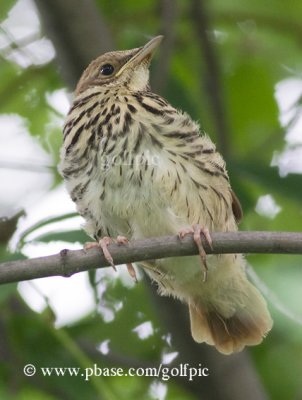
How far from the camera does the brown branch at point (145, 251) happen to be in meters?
4.46

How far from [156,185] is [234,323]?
40.8 inches

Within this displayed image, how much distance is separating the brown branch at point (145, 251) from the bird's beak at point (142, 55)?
172 cm

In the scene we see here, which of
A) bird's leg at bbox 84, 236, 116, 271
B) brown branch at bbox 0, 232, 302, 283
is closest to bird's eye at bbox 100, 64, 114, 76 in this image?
bird's leg at bbox 84, 236, 116, 271

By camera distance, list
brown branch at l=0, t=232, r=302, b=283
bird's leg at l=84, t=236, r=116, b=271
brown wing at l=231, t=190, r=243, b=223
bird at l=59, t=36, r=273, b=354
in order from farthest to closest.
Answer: brown wing at l=231, t=190, r=243, b=223, bird at l=59, t=36, r=273, b=354, bird's leg at l=84, t=236, r=116, b=271, brown branch at l=0, t=232, r=302, b=283

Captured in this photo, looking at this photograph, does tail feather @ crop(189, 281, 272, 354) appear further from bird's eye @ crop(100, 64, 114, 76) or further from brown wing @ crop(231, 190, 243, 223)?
bird's eye @ crop(100, 64, 114, 76)

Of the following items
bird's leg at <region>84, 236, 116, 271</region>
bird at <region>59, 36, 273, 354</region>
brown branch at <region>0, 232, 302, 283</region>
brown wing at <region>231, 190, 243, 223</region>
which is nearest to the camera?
brown branch at <region>0, 232, 302, 283</region>

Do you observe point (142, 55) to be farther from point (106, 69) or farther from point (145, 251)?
point (145, 251)

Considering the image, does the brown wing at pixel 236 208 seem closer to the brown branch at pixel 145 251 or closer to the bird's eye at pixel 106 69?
the bird's eye at pixel 106 69

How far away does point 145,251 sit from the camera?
15.0 feet

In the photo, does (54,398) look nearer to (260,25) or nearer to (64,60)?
(64,60)

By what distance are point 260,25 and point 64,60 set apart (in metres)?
1.34

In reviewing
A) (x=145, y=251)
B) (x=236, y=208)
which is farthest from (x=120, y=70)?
(x=145, y=251)

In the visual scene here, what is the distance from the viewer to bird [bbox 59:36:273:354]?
18.3 feet

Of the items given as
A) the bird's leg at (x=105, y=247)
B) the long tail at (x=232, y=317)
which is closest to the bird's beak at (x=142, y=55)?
the long tail at (x=232, y=317)
